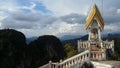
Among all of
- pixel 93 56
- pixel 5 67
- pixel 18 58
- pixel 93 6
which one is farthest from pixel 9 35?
pixel 93 56

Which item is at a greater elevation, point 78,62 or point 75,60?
point 75,60

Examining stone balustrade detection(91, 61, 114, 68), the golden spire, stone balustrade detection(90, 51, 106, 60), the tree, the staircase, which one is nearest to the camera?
stone balustrade detection(91, 61, 114, 68)

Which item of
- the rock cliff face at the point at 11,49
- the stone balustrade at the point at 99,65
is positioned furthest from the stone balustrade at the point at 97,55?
the rock cliff face at the point at 11,49

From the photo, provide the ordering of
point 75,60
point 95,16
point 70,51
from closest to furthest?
point 75,60 → point 95,16 → point 70,51

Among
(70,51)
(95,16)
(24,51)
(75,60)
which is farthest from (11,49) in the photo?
(75,60)

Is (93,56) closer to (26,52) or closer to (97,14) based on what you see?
(97,14)

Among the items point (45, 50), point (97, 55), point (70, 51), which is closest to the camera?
point (97, 55)

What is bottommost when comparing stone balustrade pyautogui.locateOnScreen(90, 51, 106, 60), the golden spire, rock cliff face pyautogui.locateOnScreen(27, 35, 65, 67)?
rock cliff face pyautogui.locateOnScreen(27, 35, 65, 67)

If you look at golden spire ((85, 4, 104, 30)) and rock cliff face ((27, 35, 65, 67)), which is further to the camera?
rock cliff face ((27, 35, 65, 67))

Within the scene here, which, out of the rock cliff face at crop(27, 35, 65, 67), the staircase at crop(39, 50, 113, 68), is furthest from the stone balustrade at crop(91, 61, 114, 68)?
the rock cliff face at crop(27, 35, 65, 67)

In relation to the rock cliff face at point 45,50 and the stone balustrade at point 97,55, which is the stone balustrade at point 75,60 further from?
the rock cliff face at point 45,50

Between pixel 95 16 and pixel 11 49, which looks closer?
pixel 95 16

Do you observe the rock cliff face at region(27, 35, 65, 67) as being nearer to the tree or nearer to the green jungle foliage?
the green jungle foliage

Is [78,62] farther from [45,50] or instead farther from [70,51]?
[45,50]
